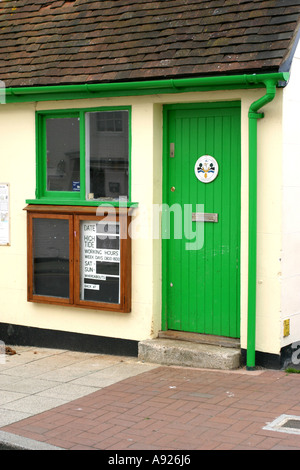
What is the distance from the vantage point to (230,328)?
829 cm

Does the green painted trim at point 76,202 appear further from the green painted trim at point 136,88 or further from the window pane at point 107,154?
the green painted trim at point 136,88

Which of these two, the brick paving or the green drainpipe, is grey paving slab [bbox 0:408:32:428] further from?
the green drainpipe

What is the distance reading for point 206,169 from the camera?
27.3ft

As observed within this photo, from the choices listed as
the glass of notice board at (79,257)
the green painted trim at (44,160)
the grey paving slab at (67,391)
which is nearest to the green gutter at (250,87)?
the green painted trim at (44,160)

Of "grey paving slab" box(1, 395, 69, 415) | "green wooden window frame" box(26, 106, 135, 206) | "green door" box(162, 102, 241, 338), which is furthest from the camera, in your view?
"green wooden window frame" box(26, 106, 135, 206)

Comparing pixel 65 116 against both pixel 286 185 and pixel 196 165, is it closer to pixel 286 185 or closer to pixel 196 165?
pixel 196 165

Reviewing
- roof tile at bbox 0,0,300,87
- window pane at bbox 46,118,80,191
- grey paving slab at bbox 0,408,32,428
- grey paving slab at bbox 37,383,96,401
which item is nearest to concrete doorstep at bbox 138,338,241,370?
grey paving slab at bbox 37,383,96,401

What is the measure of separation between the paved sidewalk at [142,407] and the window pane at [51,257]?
3.18ft

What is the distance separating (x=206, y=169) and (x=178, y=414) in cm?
289

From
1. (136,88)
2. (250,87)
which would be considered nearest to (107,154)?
(136,88)

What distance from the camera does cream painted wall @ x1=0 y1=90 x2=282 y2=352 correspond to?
776 centimetres

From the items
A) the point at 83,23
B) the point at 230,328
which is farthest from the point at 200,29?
the point at 230,328

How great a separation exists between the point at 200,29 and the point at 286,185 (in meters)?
2.03

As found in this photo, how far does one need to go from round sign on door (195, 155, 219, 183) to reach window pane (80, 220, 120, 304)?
3.77 feet
